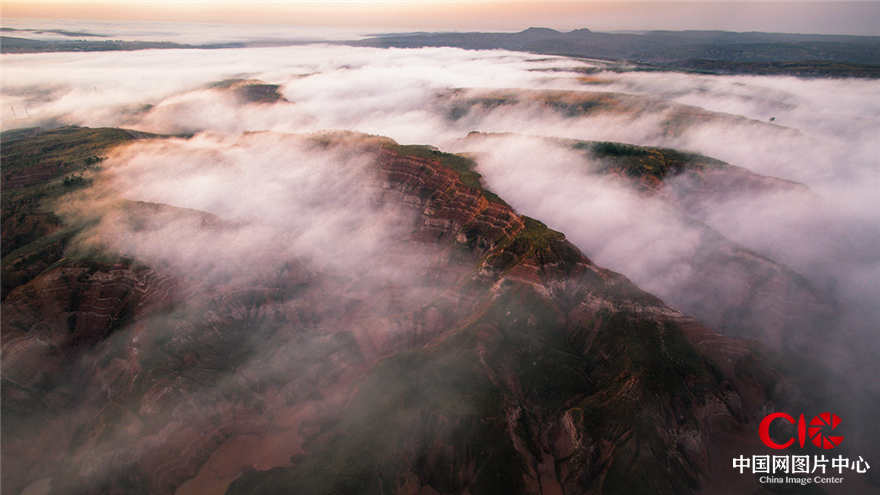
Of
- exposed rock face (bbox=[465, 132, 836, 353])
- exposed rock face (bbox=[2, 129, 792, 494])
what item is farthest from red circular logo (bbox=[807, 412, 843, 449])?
exposed rock face (bbox=[465, 132, 836, 353])

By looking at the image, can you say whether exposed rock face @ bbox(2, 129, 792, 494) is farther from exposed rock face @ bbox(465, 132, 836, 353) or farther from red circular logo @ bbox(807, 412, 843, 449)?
exposed rock face @ bbox(465, 132, 836, 353)

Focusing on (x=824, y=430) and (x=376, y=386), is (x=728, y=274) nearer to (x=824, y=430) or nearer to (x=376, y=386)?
(x=824, y=430)

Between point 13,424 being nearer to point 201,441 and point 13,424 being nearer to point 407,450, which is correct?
point 201,441

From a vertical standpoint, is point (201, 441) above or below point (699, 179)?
below

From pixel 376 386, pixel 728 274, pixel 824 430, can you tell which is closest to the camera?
pixel 824 430

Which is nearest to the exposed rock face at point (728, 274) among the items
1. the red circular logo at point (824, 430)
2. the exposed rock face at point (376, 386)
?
the red circular logo at point (824, 430)

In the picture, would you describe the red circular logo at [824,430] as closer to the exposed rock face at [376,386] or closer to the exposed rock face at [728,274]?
the exposed rock face at [376,386]

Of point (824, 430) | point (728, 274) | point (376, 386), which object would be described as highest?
point (728, 274)

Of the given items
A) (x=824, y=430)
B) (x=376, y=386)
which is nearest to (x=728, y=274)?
(x=824, y=430)

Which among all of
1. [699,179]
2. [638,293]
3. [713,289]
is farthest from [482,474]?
[699,179]
